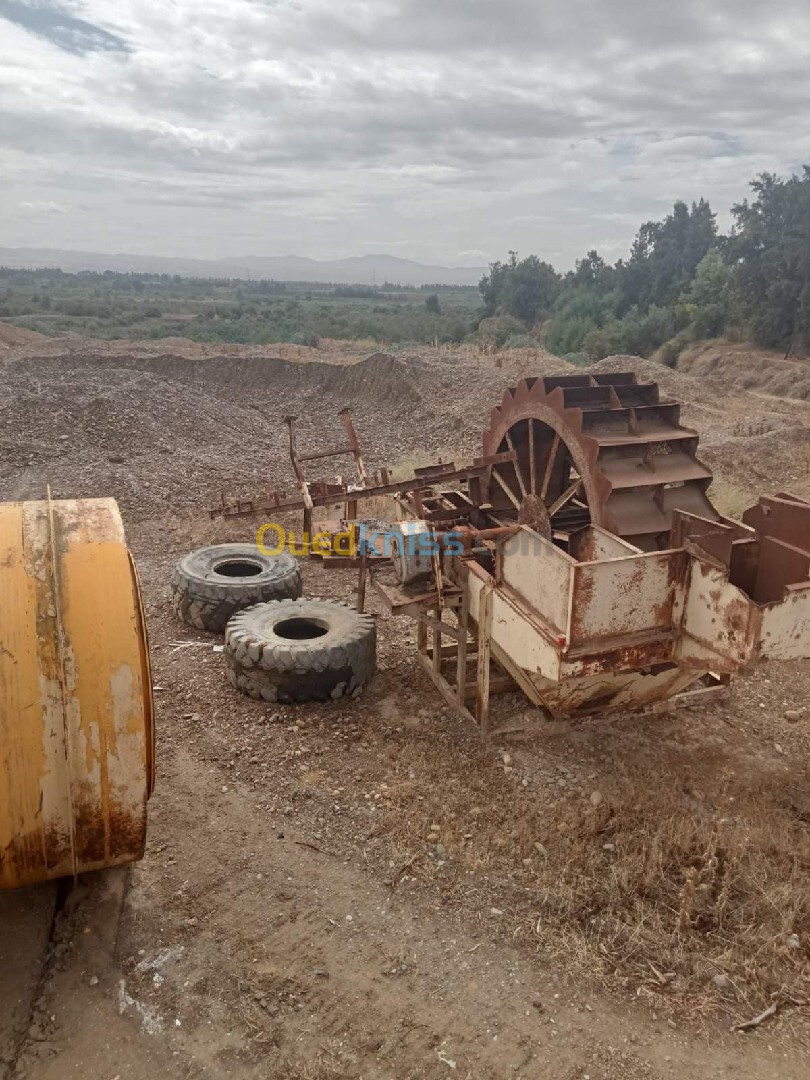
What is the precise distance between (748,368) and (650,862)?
2627 cm

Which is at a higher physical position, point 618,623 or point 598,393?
point 598,393

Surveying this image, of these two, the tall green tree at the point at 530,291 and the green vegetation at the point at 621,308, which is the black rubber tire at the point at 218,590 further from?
the tall green tree at the point at 530,291

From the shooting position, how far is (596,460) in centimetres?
550

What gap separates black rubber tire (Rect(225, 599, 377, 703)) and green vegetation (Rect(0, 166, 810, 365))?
24523 mm

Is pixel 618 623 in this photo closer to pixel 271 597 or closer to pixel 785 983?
pixel 785 983

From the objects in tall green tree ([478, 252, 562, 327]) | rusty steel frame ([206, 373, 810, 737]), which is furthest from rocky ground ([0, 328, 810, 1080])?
tall green tree ([478, 252, 562, 327])

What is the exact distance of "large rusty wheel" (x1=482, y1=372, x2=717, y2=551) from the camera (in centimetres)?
542

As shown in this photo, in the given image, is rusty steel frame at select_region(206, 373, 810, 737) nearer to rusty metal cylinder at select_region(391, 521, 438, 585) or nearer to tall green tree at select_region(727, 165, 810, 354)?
rusty metal cylinder at select_region(391, 521, 438, 585)

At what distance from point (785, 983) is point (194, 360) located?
25.5 meters

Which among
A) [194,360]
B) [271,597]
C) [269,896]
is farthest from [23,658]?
[194,360]

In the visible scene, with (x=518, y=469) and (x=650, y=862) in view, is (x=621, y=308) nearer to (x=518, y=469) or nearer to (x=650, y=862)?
(x=518, y=469)

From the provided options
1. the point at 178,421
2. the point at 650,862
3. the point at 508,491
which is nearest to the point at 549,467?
the point at 508,491

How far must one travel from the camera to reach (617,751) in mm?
5277

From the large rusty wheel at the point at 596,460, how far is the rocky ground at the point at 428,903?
60.5 inches
